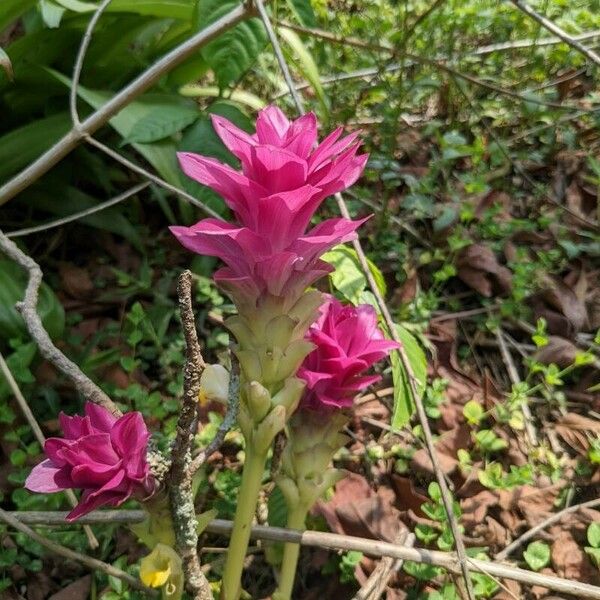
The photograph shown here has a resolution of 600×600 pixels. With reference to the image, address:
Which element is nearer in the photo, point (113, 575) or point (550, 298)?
point (113, 575)

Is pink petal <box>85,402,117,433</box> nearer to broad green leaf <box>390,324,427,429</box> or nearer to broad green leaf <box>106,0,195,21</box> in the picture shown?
broad green leaf <box>390,324,427,429</box>

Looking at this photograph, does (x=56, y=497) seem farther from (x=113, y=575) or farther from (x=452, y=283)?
(x=452, y=283)

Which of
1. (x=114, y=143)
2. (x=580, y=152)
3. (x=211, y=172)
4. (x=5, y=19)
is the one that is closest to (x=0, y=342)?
(x=114, y=143)

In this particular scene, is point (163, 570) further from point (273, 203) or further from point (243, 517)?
point (273, 203)

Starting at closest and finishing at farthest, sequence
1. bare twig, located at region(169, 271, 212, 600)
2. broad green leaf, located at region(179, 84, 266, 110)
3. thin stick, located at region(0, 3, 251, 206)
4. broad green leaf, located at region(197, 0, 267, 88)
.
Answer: bare twig, located at region(169, 271, 212, 600) < thin stick, located at region(0, 3, 251, 206) < broad green leaf, located at region(197, 0, 267, 88) < broad green leaf, located at region(179, 84, 266, 110)

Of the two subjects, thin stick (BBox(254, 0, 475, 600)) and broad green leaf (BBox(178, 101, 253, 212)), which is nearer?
thin stick (BBox(254, 0, 475, 600))

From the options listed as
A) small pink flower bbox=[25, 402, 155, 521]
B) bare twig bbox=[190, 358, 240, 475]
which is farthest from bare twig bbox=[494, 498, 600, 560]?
small pink flower bbox=[25, 402, 155, 521]

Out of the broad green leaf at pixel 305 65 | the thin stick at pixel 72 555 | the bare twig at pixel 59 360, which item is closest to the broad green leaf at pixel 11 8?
the broad green leaf at pixel 305 65
